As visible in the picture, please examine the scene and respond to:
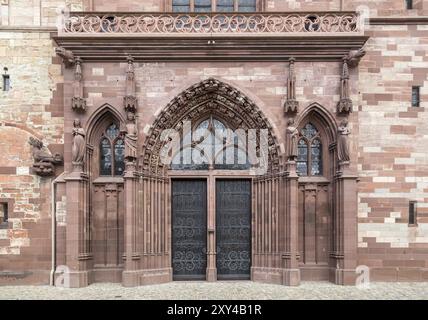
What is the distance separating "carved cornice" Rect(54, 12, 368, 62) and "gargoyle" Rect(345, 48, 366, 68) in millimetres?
156

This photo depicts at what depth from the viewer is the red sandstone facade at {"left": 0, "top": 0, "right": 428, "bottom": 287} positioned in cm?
1060

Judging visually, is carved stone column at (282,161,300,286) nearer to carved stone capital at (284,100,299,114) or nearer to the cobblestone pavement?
the cobblestone pavement

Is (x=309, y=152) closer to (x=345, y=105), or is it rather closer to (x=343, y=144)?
(x=343, y=144)

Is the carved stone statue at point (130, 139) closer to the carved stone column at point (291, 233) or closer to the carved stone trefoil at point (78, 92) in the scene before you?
the carved stone trefoil at point (78, 92)

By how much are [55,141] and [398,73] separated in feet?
31.5

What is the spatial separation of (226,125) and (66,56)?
15.1 ft

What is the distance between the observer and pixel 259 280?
11.0 meters

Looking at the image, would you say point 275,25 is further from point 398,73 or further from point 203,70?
point 398,73

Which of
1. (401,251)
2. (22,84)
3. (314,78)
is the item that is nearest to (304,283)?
(401,251)

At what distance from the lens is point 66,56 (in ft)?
34.8

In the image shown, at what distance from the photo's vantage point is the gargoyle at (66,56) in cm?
1060

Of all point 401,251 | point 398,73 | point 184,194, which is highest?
point 398,73

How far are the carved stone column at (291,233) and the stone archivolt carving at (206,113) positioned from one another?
0.55m

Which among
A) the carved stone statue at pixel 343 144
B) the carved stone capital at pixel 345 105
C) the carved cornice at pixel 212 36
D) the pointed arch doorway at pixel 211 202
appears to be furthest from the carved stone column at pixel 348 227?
the carved cornice at pixel 212 36
